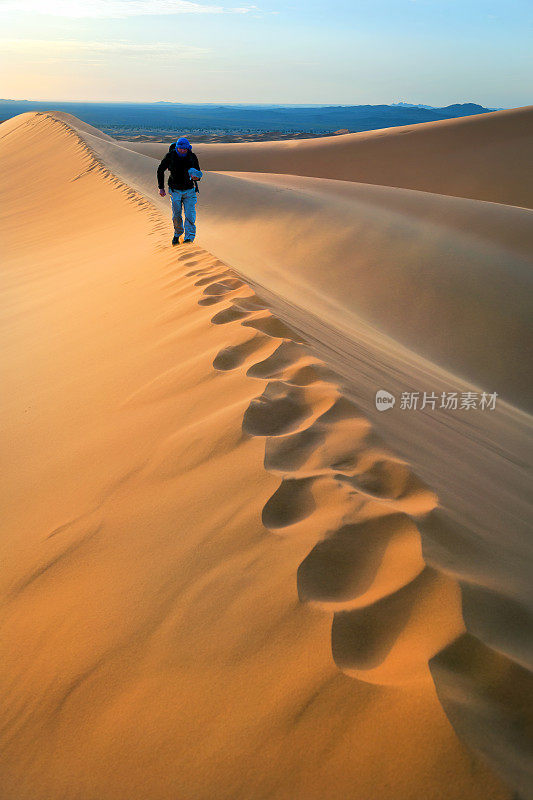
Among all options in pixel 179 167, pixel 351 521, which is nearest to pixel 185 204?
pixel 179 167

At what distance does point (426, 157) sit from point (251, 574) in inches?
1115

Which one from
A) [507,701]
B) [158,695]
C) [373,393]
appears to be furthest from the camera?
[373,393]

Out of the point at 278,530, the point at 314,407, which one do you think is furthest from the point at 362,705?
the point at 314,407

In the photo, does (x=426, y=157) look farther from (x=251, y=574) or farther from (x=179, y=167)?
(x=251, y=574)

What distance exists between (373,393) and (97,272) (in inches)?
185

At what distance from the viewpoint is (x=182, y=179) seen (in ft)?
21.9

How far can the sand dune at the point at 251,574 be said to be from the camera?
1.20 m

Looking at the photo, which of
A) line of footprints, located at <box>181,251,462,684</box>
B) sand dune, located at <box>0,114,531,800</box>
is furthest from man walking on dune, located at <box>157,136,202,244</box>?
line of footprints, located at <box>181,251,462,684</box>

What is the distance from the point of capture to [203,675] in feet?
4.58

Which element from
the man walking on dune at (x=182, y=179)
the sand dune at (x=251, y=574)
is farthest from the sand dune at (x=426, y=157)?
the sand dune at (x=251, y=574)

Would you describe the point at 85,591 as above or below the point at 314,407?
below

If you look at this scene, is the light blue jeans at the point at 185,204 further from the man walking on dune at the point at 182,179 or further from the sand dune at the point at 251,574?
the sand dune at the point at 251,574

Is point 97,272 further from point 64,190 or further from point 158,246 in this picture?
point 64,190

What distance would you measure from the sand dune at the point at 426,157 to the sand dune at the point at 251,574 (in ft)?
66.7
